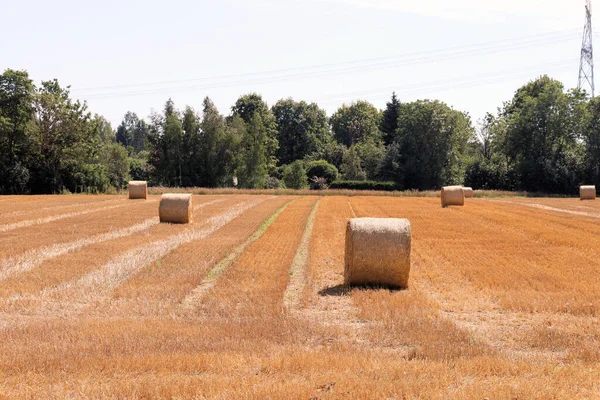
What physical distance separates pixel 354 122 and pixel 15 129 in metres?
80.5

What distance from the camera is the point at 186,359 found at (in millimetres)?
7441

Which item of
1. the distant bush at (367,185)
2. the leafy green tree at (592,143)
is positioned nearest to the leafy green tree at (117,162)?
the distant bush at (367,185)

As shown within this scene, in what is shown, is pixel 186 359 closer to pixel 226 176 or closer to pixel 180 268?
pixel 180 268

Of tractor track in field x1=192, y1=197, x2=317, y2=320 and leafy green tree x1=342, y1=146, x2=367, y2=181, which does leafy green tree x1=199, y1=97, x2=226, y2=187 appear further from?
tractor track in field x1=192, y1=197, x2=317, y2=320

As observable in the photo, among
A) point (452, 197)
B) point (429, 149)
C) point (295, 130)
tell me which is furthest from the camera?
point (295, 130)

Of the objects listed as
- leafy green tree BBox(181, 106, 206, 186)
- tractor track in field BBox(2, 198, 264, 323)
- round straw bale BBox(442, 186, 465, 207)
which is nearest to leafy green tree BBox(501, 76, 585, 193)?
round straw bale BBox(442, 186, 465, 207)

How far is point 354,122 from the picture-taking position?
12900 centimetres

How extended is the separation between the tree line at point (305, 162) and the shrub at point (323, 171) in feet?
0.55

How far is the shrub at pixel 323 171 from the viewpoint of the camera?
94.6 meters

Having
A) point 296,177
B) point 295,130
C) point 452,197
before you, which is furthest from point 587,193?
point 295,130

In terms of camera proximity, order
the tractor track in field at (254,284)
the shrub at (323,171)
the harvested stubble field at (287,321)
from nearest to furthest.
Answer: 1. the harvested stubble field at (287,321)
2. the tractor track in field at (254,284)
3. the shrub at (323,171)

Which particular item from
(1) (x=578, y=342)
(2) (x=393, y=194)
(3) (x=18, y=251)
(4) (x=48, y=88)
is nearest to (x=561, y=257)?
(1) (x=578, y=342)

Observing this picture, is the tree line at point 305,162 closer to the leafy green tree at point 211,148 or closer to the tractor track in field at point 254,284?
the leafy green tree at point 211,148

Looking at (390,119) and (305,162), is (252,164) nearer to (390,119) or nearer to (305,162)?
(305,162)
